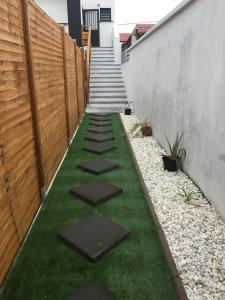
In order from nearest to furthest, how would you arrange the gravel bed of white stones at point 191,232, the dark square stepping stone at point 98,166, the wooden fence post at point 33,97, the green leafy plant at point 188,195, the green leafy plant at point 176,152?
the gravel bed of white stones at point 191,232
the wooden fence post at point 33,97
the green leafy plant at point 188,195
the green leafy plant at point 176,152
the dark square stepping stone at point 98,166

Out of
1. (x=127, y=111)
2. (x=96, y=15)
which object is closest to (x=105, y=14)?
(x=96, y=15)

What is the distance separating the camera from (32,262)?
196 centimetres

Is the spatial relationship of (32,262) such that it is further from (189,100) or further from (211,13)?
(211,13)

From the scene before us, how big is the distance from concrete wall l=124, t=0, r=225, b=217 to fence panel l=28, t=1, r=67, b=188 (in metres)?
1.78

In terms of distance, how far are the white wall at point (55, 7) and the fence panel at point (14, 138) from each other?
15094 millimetres

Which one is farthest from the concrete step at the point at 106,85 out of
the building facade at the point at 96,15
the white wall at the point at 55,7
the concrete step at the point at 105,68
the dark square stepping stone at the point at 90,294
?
the dark square stepping stone at the point at 90,294

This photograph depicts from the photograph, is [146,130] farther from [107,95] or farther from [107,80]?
[107,80]

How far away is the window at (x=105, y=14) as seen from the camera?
1632 centimetres

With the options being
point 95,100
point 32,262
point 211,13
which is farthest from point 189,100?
point 95,100

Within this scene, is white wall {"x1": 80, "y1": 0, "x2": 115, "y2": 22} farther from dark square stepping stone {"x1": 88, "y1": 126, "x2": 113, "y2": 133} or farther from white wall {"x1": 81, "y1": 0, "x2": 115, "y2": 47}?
dark square stepping stone {"x1": 88, "y1": 126, "x2": 113, "y2": 133}

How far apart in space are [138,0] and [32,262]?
49.7ft

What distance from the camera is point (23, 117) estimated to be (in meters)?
2.25

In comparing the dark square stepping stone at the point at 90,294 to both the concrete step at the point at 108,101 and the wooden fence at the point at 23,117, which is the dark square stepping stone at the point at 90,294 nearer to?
the wooden fence at the point at 23,117

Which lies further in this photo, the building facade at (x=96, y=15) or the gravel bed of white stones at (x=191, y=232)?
the building facade at (x=96, y=15)
